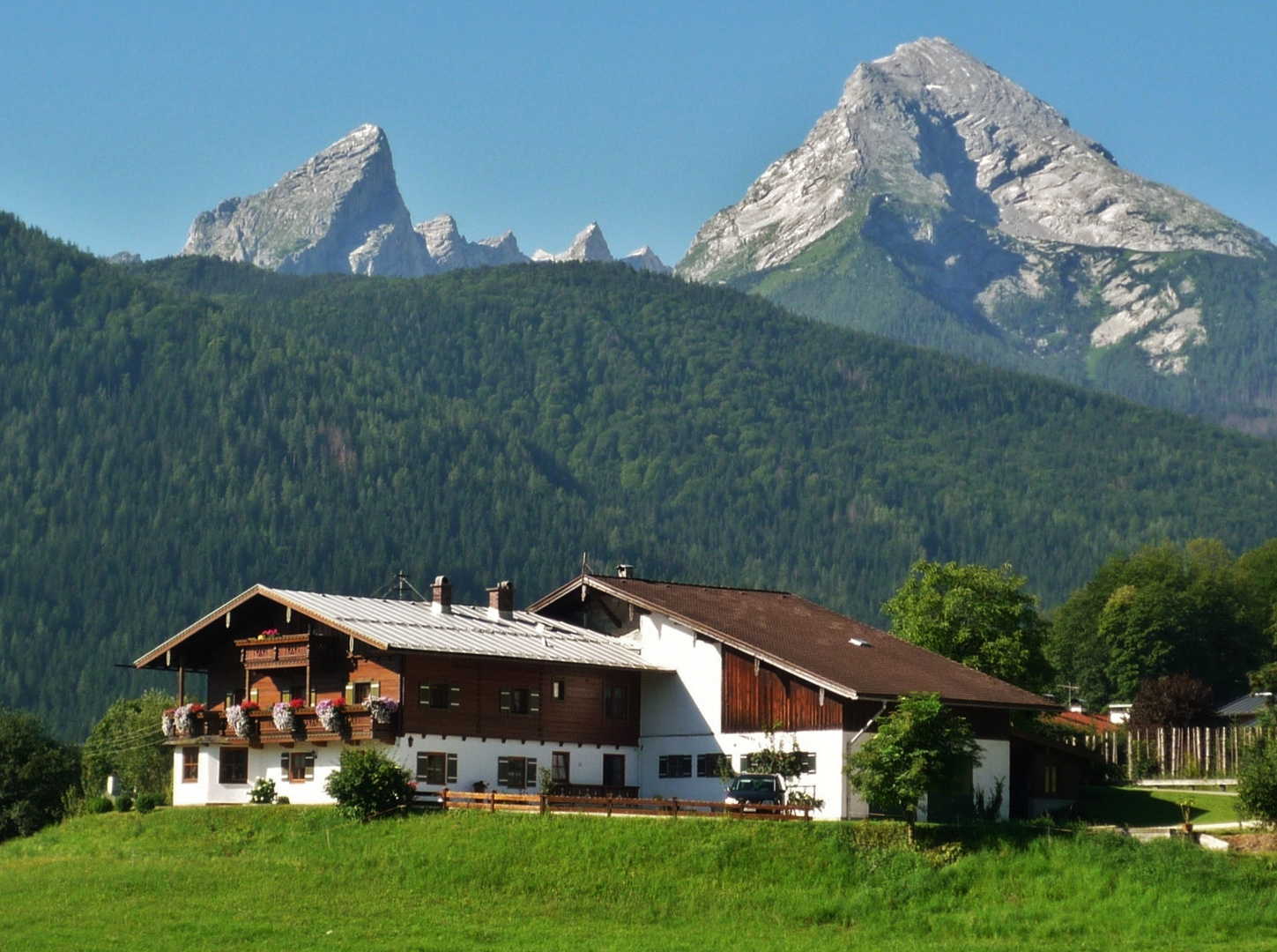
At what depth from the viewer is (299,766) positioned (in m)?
71.9

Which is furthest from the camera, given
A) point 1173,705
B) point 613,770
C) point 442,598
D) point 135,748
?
point 135,748

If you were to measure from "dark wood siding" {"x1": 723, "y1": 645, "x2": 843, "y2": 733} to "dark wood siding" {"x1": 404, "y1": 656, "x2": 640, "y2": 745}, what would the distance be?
5051 millimetres

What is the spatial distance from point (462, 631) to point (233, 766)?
413 inches

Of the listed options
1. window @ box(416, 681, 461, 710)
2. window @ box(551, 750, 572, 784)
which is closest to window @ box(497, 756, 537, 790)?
window @ box(551, 750, 572, 784)

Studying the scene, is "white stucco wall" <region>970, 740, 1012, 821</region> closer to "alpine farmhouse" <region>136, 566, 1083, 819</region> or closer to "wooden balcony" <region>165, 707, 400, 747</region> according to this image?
"alpine farmhouse" <region>136, 566, 1083, 819</region>

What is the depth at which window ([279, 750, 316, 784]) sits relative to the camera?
234 feet

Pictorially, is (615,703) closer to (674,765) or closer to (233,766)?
(674,765)

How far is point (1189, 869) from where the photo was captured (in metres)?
53.2

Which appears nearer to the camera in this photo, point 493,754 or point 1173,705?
point 493,754

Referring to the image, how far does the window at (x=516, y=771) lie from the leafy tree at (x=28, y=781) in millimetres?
21200

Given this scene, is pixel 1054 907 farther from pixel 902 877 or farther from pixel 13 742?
pixel 13 742

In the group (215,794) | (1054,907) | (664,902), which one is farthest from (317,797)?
(1054,907)

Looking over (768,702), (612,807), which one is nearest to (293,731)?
(612,807)

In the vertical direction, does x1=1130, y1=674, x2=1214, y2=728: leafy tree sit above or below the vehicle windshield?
above
